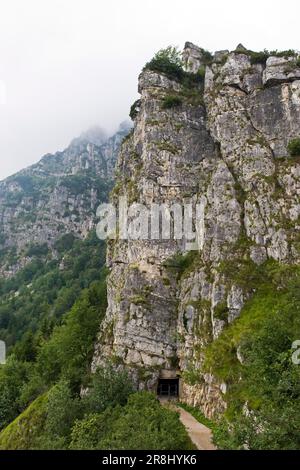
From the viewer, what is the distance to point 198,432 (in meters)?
26.5

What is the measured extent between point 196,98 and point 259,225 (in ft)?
76.6

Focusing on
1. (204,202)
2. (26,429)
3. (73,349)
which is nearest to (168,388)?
(73,349)

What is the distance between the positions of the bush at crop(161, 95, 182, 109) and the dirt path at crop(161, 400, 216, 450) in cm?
3812

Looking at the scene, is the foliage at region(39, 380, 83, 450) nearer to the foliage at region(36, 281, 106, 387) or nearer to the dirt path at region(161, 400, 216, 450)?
the foliage at region(36, 281, 106, 387)

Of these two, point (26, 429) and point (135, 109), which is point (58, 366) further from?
point (135, 109)

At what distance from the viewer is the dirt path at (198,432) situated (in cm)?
2436

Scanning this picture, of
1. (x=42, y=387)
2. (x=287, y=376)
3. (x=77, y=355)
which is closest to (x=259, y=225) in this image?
(x=287, y=376)

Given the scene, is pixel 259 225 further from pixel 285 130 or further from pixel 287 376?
pixel 287 376

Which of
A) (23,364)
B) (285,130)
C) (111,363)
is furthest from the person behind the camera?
(23,364)

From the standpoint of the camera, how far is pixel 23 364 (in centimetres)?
5406

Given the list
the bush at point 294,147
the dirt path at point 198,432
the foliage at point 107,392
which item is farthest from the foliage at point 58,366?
the bush at point 294,147

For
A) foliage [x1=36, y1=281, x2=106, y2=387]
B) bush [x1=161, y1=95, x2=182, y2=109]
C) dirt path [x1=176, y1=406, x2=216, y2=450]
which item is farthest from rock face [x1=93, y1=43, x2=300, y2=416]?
foliage [x1=36, y1=281, x2=106, y2=387]

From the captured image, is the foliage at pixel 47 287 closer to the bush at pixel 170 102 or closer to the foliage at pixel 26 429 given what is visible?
the foliage at pixel 26 429

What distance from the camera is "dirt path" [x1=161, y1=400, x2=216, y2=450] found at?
24.4 meters
